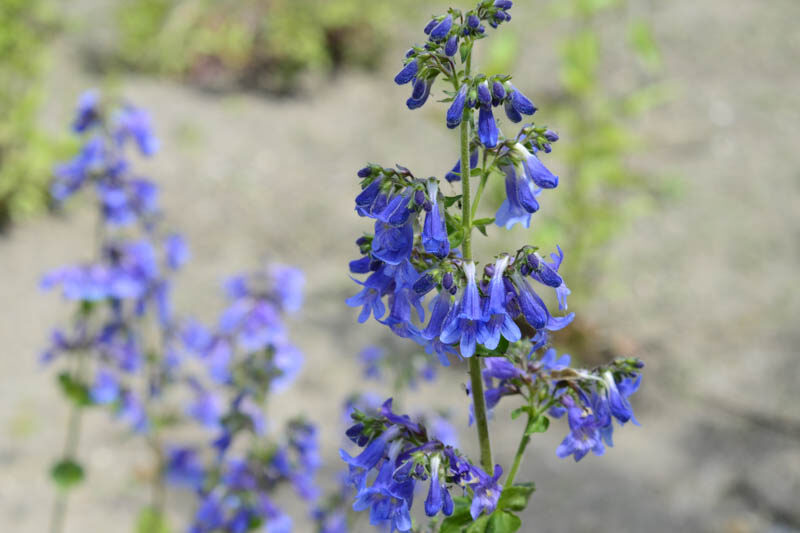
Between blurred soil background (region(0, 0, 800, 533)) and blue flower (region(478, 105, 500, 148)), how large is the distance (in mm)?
3179

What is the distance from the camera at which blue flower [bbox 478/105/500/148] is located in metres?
1.34

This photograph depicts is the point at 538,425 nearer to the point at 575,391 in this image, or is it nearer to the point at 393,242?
the point at 575,391

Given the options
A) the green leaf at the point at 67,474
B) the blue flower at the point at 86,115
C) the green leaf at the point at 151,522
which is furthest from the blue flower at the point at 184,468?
the blue flower at the point at 86,115

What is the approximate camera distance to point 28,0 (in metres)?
6.24

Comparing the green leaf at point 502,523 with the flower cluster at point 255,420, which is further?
the flower cluster at point 255,420

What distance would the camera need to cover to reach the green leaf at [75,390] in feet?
9.80

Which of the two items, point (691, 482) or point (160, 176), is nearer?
point (691, 482)

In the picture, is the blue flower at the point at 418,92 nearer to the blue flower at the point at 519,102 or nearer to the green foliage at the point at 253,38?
the blue flower at the point at 519,102

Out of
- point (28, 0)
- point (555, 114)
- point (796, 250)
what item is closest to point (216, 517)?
point (555, 114)

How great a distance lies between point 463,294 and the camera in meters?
1.35

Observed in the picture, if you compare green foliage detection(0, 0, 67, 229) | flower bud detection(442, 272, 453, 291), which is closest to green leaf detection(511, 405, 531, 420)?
flower bud detection(442, 272, 453, 291)

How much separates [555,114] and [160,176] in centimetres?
344

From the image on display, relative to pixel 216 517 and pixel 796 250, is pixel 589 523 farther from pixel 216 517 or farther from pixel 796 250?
pixel 796 250

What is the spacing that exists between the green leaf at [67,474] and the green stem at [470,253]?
2050 millimetres
